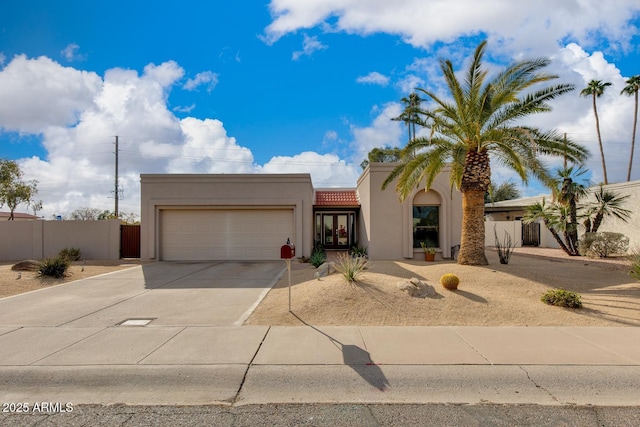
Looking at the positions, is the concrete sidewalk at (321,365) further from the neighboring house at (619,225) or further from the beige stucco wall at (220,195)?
the neighboring house at (619,225)

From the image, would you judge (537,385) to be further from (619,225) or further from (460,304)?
(619,225)

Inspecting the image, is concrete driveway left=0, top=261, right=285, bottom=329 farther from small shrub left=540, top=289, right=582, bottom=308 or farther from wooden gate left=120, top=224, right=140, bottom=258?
small shrub left=540, top=289, right=582, bottom=308

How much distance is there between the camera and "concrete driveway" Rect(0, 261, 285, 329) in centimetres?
742

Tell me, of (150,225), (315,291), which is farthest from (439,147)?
(150,225)

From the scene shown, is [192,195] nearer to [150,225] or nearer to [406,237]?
[150,225]

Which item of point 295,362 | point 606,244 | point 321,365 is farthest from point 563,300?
point 606,244

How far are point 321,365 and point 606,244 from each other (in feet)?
60.5

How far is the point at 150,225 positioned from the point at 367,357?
1430 centimetres

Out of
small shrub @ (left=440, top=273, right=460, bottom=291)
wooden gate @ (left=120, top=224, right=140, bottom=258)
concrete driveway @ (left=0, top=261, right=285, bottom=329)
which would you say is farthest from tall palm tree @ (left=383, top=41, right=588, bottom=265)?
wooden gate @ (left=120, top=224, right=140, bottom=258)

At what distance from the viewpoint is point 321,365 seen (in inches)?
198

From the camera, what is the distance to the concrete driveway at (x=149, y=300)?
7.42m

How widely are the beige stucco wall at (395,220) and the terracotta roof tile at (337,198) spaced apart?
11.9ft

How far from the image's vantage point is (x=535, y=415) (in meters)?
3.88

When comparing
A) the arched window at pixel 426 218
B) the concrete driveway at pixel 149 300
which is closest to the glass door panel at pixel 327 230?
the arched window at pixel 426 218
